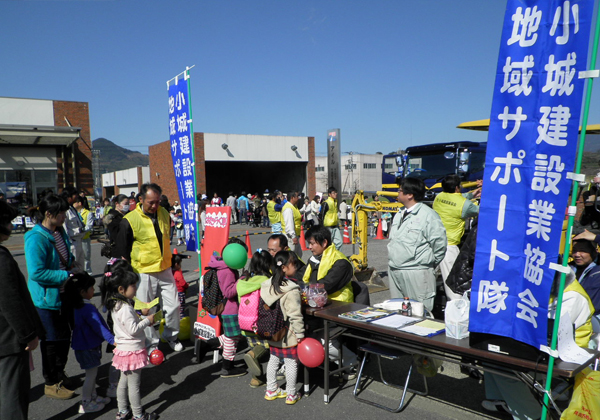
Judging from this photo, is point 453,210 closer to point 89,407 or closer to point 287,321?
point 287,321

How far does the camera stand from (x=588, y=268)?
153 inches

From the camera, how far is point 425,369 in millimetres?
3703

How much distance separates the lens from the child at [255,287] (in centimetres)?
395

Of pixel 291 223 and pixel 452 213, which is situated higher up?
pixel 452 213

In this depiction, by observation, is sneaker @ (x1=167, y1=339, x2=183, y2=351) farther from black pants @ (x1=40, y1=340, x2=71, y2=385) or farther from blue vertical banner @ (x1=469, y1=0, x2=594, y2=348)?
blue vertical banner @ (x1=469, y1=0, x2=594, y2=348)

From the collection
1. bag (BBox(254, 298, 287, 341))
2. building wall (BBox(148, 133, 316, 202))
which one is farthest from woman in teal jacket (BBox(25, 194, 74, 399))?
building wall (BBox(148, 133, 316, 202))

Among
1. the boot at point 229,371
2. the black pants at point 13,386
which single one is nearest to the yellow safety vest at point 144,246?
the boot at point 229,371

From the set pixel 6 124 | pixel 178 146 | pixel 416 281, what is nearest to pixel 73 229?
pixel 178 146

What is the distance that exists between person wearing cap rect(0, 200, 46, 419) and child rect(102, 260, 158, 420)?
62 centimetres

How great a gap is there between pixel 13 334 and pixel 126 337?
82 cm

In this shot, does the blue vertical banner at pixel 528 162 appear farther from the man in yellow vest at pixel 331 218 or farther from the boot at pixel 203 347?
the man in yellow vest at pixel 331 218

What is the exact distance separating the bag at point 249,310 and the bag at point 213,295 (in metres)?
0.46

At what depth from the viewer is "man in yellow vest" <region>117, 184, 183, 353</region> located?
4.60 metres

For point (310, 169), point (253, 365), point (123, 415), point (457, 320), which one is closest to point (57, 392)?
point (123, 415)
